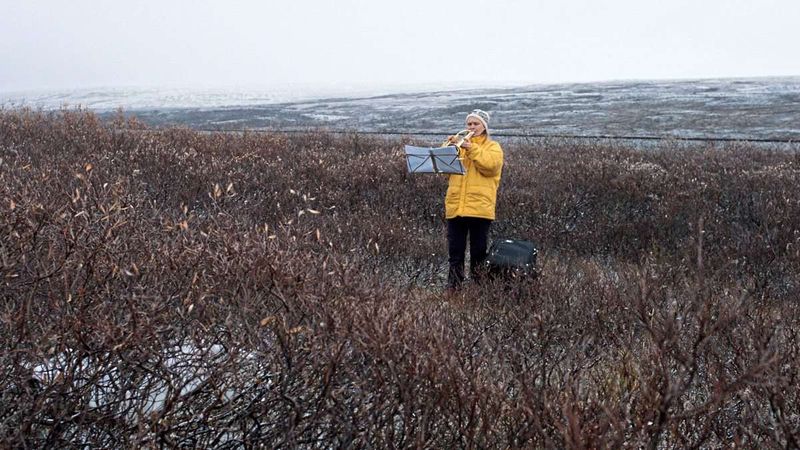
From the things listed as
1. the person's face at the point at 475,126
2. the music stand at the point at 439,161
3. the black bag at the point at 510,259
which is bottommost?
the black bag at the point at 510,259

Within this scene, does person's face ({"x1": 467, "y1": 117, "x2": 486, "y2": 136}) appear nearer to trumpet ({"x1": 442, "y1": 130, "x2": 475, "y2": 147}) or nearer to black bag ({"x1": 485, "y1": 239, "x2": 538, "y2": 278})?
trumpet ({"x1": 442, "y1": 130, "x2": 475, "y2": 147})

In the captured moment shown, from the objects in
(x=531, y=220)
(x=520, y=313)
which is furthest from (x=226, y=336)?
(x=531, y=220)

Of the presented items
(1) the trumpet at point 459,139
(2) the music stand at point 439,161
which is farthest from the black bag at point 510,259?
(1) the trumpet at point 459,139

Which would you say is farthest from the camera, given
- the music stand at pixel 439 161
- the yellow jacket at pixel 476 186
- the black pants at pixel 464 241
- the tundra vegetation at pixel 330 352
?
the black pants at pixel 464 241

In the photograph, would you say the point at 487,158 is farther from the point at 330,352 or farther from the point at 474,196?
the point at 330,352

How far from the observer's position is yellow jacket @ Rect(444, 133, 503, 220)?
5645 millimetres

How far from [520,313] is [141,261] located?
2270 millimetres

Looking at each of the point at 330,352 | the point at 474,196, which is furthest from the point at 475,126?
the point at 330,352

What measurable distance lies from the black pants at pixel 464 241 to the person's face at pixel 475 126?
691mm

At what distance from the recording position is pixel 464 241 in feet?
19.6

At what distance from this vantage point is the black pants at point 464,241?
5902 mm

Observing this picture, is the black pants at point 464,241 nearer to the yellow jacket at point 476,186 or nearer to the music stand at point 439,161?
the yellow jacket at point 476,186

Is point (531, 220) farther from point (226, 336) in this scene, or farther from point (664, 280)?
point (226, 336)

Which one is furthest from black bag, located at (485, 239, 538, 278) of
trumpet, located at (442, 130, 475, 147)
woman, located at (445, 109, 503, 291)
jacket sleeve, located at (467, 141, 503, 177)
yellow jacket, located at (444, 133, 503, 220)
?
trumpet, located at (442, 130, 475, 147)
